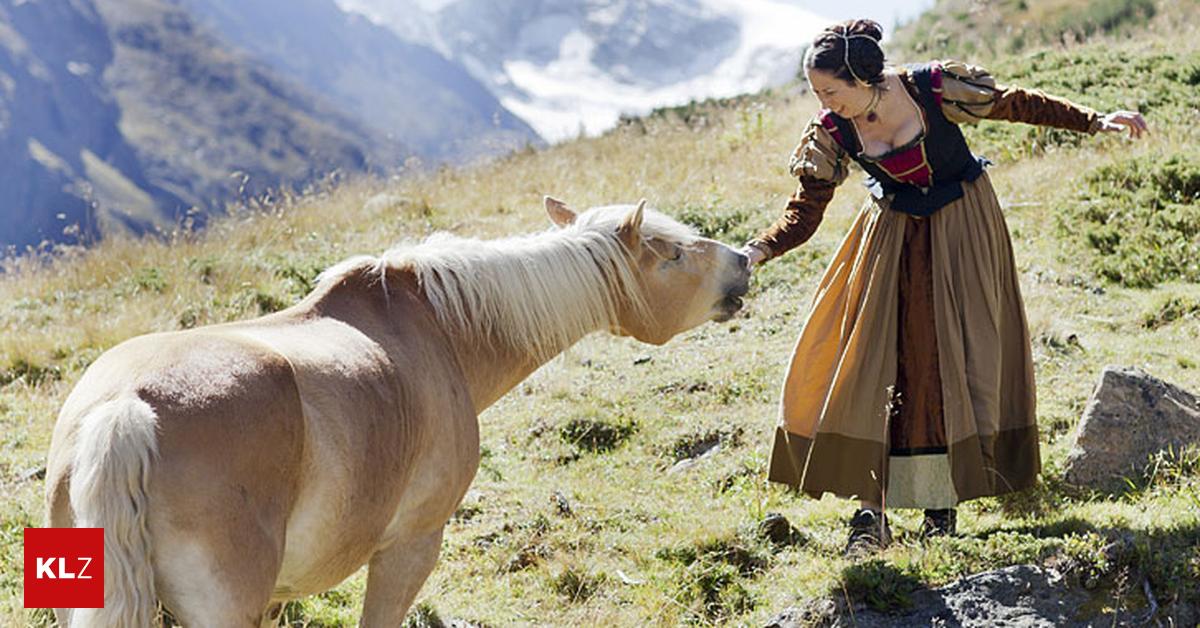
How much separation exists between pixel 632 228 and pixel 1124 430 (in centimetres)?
232

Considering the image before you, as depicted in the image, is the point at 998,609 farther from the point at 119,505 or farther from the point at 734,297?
the point at 119,505

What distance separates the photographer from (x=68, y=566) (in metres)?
2.50

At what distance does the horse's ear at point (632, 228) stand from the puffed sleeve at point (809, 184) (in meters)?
0.58

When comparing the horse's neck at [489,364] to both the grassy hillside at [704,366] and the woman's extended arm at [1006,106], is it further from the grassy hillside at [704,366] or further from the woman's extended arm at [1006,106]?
the woman's extended arm at [1006,106]

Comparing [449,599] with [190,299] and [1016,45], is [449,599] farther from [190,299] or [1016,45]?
[1016,45]

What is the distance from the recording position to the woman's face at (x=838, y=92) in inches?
160

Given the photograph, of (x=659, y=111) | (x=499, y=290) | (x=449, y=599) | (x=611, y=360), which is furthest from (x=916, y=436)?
(x=659, y=111)

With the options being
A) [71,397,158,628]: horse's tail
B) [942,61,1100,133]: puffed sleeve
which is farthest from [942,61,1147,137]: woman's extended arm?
[71,397,158,628]: horse's tail

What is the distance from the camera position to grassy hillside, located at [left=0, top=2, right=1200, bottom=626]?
4336 millimetres

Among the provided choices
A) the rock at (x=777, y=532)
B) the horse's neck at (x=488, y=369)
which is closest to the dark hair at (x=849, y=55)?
the horse's neck at (x=488, y=369)

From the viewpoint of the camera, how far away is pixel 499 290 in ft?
13.4

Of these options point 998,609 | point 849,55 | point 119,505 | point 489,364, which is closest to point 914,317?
point 849,55

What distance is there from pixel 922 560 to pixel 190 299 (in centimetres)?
652

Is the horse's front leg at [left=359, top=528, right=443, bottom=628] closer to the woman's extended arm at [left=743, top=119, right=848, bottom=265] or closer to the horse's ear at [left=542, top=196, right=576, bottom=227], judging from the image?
the horse's ear at [left=542, top=196, right=576, bottom=227]
